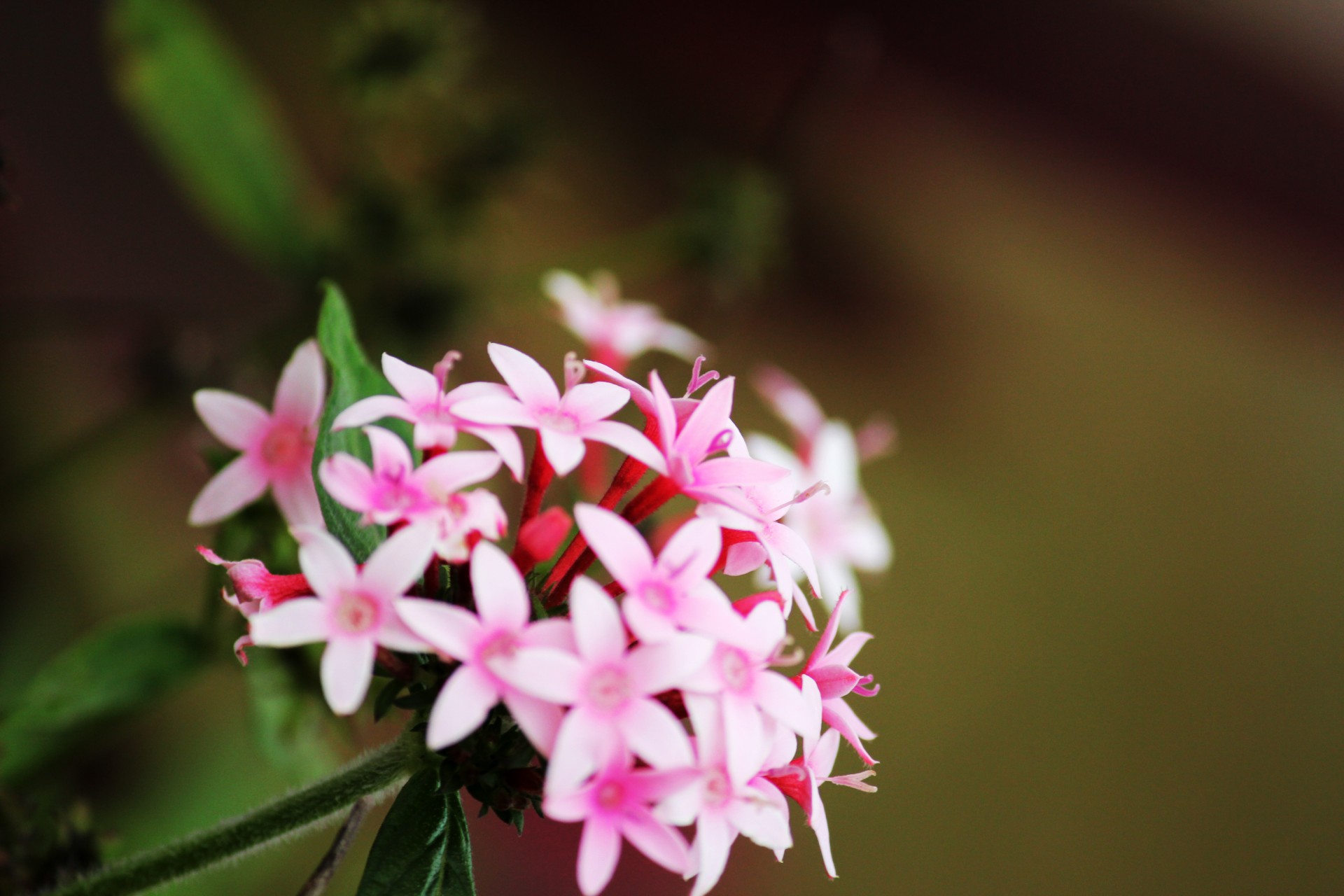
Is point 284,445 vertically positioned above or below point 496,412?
below

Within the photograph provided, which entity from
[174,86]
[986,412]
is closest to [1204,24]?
[986,412]

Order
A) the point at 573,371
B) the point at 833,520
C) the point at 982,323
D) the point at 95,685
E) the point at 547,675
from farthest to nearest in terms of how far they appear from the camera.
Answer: the point at 982,323, the point at 833,520, the point at 95,685, the point at 573,371, the point at 547,675

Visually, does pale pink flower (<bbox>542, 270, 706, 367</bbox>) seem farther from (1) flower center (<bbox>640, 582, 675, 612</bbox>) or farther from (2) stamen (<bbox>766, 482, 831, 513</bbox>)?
(1) flower center (<bbox>640, 582, 675, 612</bbox>)

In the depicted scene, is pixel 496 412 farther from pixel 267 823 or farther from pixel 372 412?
pixel 267 823

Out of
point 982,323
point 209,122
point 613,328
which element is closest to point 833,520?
point 613,328

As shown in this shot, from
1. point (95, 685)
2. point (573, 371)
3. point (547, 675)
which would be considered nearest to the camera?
point (547, 675)

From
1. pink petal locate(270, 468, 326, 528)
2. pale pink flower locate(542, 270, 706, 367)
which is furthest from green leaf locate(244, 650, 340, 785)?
pale pink flower locate(542, 270, 706, 367)

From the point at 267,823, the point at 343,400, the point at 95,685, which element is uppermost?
the point at 343,400
